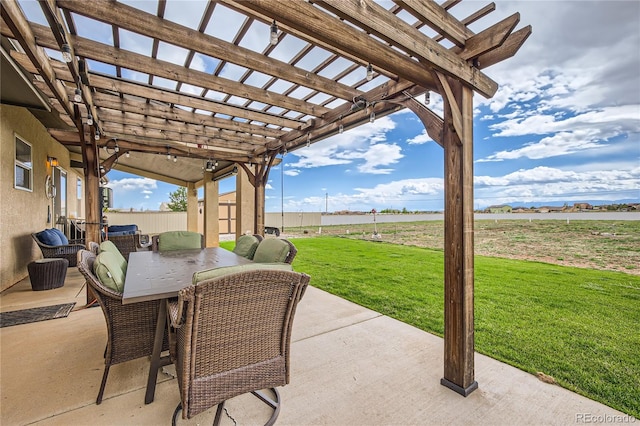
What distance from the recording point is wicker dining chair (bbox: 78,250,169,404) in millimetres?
1818

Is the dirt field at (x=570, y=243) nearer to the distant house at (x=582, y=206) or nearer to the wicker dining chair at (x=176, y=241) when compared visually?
the distant house at (x=582, y=206)

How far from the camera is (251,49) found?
2.56 meters

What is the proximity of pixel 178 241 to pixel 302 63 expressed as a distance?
3.26 m

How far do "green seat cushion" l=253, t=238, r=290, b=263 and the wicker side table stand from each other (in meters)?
3.48

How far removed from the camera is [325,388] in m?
2.00

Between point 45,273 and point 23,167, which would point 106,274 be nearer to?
point 45,273

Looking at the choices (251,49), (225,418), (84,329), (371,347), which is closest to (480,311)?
(371,347)

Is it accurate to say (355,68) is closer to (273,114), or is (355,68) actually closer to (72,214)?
(273,114)

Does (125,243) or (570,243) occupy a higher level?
(125,243)

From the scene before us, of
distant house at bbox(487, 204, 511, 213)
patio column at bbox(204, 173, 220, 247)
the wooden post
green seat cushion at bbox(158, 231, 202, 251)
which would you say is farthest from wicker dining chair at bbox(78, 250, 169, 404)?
distant house at bbox(487, 204, 511, 213)

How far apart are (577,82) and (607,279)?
4443 millimetres

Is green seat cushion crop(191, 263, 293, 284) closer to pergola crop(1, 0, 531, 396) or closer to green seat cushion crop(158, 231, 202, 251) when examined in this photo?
pergola crop(1, 0, 531, 396)

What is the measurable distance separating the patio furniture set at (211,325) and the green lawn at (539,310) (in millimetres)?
2087

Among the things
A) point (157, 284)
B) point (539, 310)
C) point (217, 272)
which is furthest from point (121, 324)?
point (539, 310)
